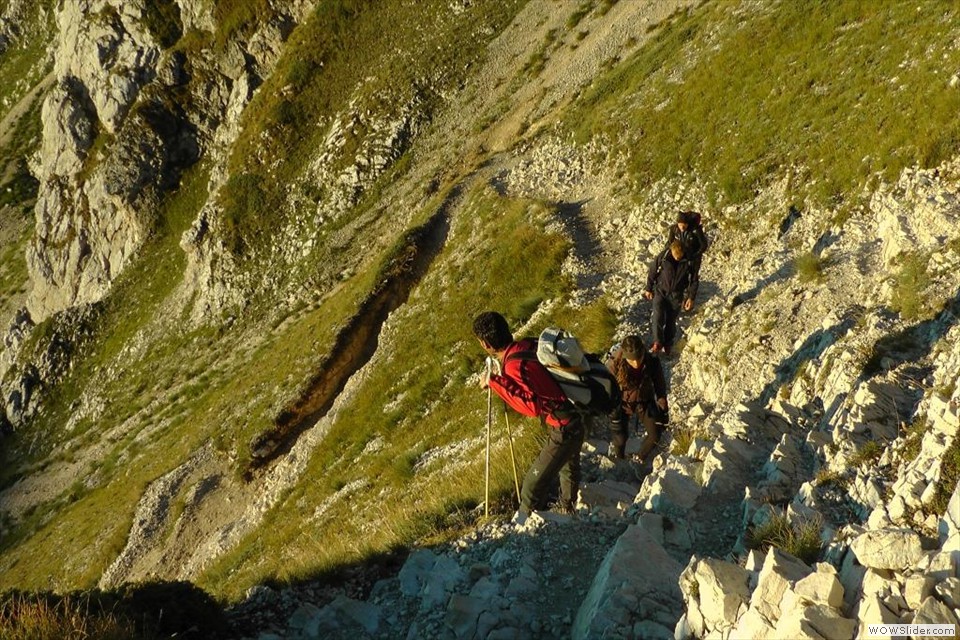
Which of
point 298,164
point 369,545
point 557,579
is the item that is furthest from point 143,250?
point 557,579

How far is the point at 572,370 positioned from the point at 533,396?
58 centimetres

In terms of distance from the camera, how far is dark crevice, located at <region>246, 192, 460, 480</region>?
26375mm

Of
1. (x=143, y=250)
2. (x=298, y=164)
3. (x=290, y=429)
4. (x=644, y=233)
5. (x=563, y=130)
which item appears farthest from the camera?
(x=143, y=250)

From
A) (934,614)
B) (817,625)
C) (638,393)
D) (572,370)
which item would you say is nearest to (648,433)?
(638,393)

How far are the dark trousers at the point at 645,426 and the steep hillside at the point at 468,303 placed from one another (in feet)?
1.13

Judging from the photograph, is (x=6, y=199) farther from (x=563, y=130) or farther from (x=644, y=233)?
(x=644, y=233)

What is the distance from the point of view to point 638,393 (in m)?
9.49

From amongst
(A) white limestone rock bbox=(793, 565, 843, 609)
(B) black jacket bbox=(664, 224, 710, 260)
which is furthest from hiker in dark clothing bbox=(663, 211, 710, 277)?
(A) white limestone rock bbox=(793, 565, 843, 609)

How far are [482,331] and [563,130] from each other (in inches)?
988

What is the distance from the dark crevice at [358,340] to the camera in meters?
26.4

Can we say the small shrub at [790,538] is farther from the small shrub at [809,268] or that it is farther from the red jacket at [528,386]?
the small shrub at [809,268]

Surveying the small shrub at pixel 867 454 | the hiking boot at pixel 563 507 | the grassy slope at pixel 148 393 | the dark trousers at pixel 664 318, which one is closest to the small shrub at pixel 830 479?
the small shrub at pixel 867 454

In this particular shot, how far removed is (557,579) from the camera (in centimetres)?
704

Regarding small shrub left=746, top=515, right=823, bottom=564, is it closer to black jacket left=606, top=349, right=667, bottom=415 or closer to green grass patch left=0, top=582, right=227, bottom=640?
black jacket left=606, top=349, right=667, bottom=415
